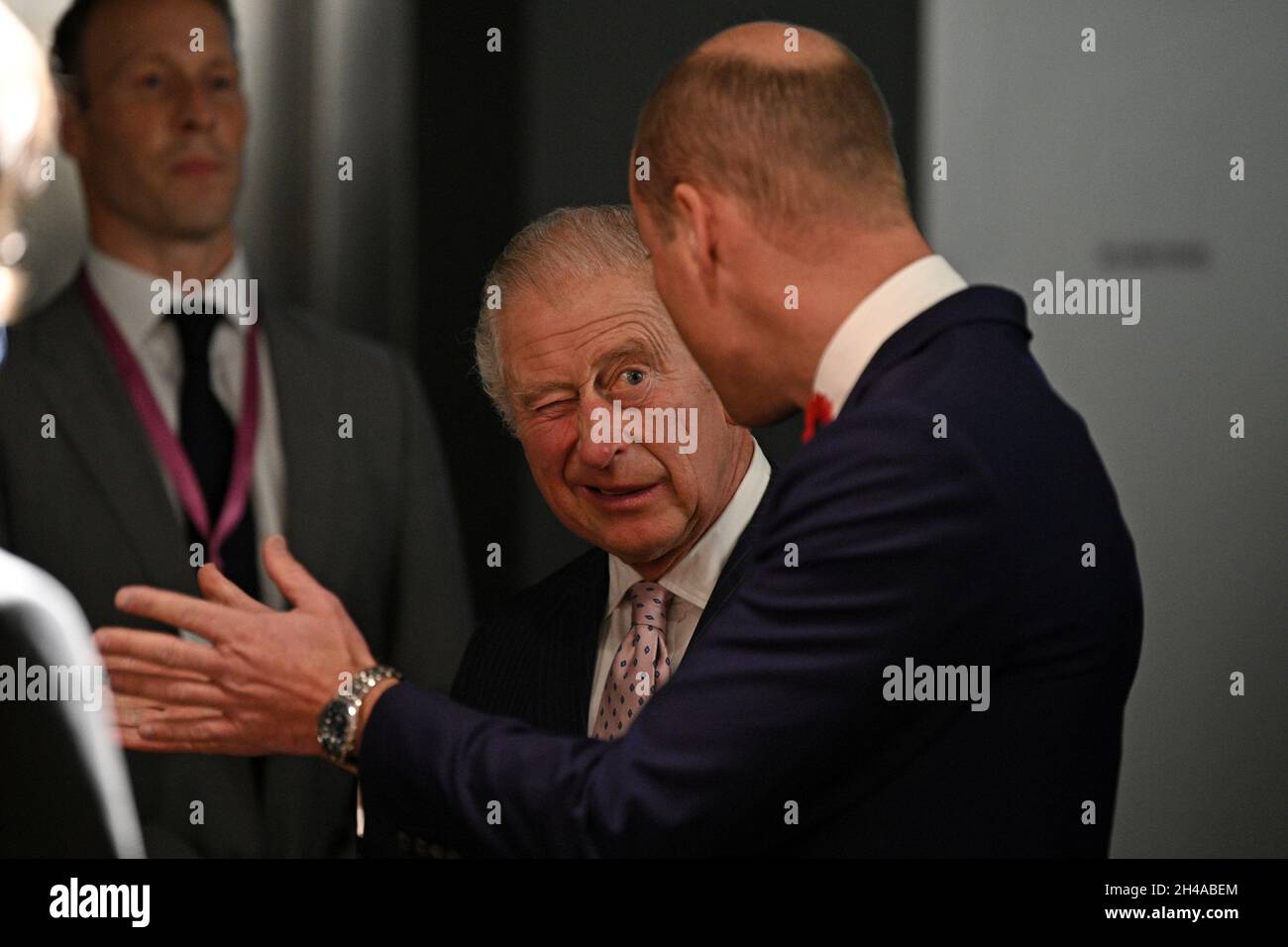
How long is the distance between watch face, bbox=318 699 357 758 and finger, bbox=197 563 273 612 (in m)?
0.27

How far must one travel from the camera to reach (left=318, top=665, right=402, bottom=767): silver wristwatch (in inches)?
92.4

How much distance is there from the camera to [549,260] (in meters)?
2.65

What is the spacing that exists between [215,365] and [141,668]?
21.0 inches

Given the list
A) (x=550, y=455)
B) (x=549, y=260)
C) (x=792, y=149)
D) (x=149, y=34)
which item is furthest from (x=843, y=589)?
(x=149, y=34)

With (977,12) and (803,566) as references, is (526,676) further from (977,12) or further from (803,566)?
(977,12)

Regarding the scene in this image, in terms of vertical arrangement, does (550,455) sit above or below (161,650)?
above

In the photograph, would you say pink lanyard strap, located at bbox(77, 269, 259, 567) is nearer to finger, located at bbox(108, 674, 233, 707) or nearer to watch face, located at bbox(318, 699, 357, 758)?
finger, located at bbox(108, 674, 233, 707)

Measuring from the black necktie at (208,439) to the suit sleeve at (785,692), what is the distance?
23.4 inches

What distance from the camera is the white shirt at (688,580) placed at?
101 inches

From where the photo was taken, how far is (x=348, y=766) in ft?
7.83
